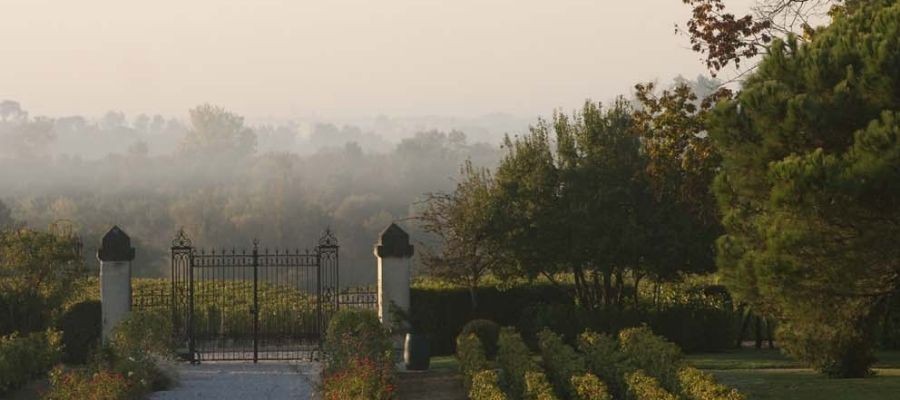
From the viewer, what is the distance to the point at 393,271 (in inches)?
1104

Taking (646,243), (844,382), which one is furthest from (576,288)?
(844,382)

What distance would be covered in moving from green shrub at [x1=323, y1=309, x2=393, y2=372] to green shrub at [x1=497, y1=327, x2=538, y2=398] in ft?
6.14

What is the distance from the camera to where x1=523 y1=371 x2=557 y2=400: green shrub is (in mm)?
17375

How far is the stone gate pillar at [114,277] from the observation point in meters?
27.9

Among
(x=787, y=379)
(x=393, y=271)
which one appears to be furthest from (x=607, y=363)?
(x=393, y=271)

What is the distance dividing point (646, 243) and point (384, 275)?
5.37 m

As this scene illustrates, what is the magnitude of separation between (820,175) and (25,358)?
12912 millimetres

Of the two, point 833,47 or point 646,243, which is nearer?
point 833,47

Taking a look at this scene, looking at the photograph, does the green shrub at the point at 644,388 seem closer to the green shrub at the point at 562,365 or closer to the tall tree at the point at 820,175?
the green shrub at the point at 562,365

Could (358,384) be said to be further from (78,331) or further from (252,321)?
(252,321)

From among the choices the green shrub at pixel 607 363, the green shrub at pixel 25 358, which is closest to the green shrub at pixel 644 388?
the green shrub at pixel 607 363

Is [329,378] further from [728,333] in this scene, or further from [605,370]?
[728,333]

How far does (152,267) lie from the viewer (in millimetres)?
69500

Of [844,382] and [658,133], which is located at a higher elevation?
[658,133]
